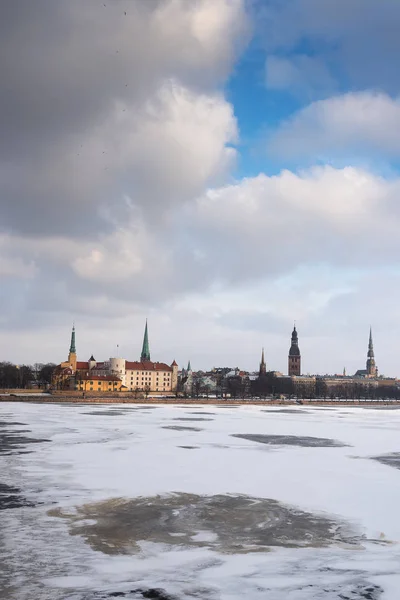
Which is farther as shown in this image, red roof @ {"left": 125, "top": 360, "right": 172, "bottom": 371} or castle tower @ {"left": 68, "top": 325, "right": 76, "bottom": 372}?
red roof @ {"left": 125, "top": 360, "right": 172, "bottom": 371}

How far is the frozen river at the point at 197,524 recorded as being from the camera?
8906 mm

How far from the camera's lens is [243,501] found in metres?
15.1

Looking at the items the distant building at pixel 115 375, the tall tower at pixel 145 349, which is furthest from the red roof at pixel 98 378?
the tall tower at pixel 145 349

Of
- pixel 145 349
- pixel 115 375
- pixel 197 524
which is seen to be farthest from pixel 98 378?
pixel 197 524

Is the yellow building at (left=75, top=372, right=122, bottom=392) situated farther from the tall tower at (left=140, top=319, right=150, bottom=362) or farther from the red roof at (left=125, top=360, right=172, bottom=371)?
the tall tower at (left=140, top=319, right=150, bottom=362)

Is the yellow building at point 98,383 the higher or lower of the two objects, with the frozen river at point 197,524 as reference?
higher

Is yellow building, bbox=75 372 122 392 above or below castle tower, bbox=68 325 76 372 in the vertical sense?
below

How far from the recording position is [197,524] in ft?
41.5

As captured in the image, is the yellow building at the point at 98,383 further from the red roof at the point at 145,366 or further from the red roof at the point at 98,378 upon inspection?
the red roof at the point at 145,366

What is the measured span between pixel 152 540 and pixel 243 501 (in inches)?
170

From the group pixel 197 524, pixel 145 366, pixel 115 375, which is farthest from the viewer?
pixel 145 366

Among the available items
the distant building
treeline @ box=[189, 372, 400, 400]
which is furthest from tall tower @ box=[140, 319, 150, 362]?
treeline @ box=[189, 372, 400, 400]

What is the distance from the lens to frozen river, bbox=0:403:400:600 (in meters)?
8.91

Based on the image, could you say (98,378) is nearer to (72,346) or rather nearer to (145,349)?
(72,346)
